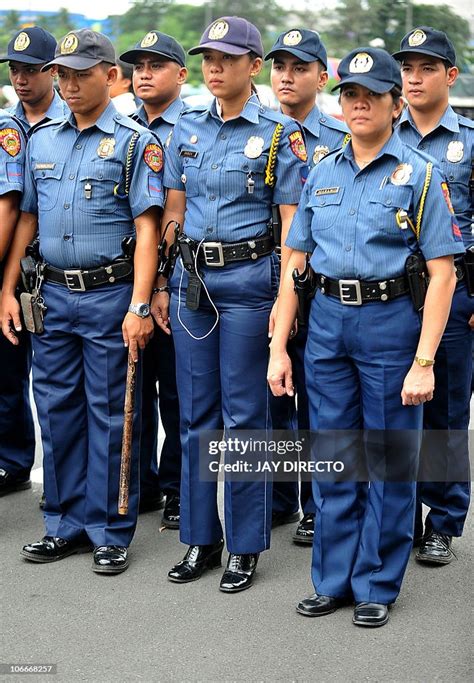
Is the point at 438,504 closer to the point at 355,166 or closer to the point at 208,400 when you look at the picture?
the point at 208,400

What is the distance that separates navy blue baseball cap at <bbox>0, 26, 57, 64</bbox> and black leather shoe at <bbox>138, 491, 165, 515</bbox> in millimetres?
2227

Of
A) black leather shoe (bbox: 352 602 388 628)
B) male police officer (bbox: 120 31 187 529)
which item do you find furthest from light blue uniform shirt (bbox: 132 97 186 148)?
black leather shoe (bbox: 352 602 388 628)

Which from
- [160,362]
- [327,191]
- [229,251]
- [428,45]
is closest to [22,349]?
[160,362]

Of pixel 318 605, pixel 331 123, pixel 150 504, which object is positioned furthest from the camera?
pixel 150 504

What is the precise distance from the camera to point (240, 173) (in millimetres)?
4289

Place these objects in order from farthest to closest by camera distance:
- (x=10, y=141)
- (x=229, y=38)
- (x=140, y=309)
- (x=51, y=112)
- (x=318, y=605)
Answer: (x=51, y=112) < (x=10, y=141) < (x=140, y=309) < (x=229, y=38) < (x=318, y=605)

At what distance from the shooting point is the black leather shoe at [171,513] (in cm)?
512

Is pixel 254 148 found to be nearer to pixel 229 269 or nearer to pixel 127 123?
pixel 229 269

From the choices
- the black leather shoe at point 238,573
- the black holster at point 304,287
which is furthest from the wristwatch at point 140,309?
the black leather shoe at point 238,573

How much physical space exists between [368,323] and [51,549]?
1.79 meters

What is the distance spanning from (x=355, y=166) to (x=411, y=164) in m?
0.21

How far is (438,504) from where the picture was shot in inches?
186

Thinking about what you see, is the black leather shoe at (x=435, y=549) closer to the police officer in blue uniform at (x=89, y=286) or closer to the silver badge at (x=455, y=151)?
the police officer in blue uniform at (x=89, y=286)
